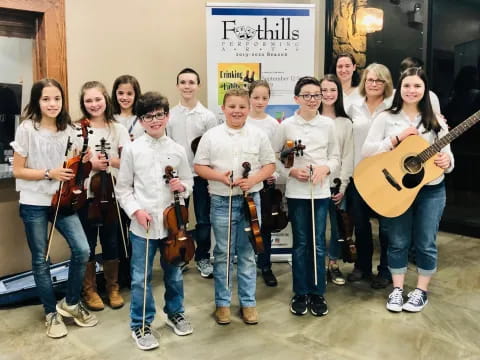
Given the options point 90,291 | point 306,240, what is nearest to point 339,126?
point 306,240

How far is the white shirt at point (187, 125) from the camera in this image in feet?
11.6

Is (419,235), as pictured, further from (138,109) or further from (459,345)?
(138,109)

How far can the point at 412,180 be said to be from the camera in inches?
117

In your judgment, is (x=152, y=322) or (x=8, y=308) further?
(x=8, y=308)

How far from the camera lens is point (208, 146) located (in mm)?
2842

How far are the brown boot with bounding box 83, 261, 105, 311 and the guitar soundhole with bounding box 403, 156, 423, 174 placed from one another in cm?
194

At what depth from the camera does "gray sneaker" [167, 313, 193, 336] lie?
284 centimetres

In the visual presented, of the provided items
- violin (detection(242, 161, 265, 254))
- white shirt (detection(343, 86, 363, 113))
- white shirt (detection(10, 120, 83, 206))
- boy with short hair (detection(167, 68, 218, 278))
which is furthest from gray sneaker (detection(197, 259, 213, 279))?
white shirt (detection(343, 86, 363, 113))

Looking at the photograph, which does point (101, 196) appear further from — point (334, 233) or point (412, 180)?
point (412, 180)

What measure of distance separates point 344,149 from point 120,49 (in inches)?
75.3

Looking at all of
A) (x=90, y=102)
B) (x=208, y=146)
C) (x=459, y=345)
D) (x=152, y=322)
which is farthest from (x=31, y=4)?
(x=459, y=345)

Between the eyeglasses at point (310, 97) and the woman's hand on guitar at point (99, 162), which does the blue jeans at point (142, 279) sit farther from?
the eyeglasses at point (310, 97)

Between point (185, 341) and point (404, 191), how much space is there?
4.77 ft

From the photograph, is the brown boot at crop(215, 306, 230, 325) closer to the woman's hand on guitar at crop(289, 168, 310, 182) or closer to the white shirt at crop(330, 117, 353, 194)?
the woman's hand on guitar at crop(289, 168, 310, 182)
